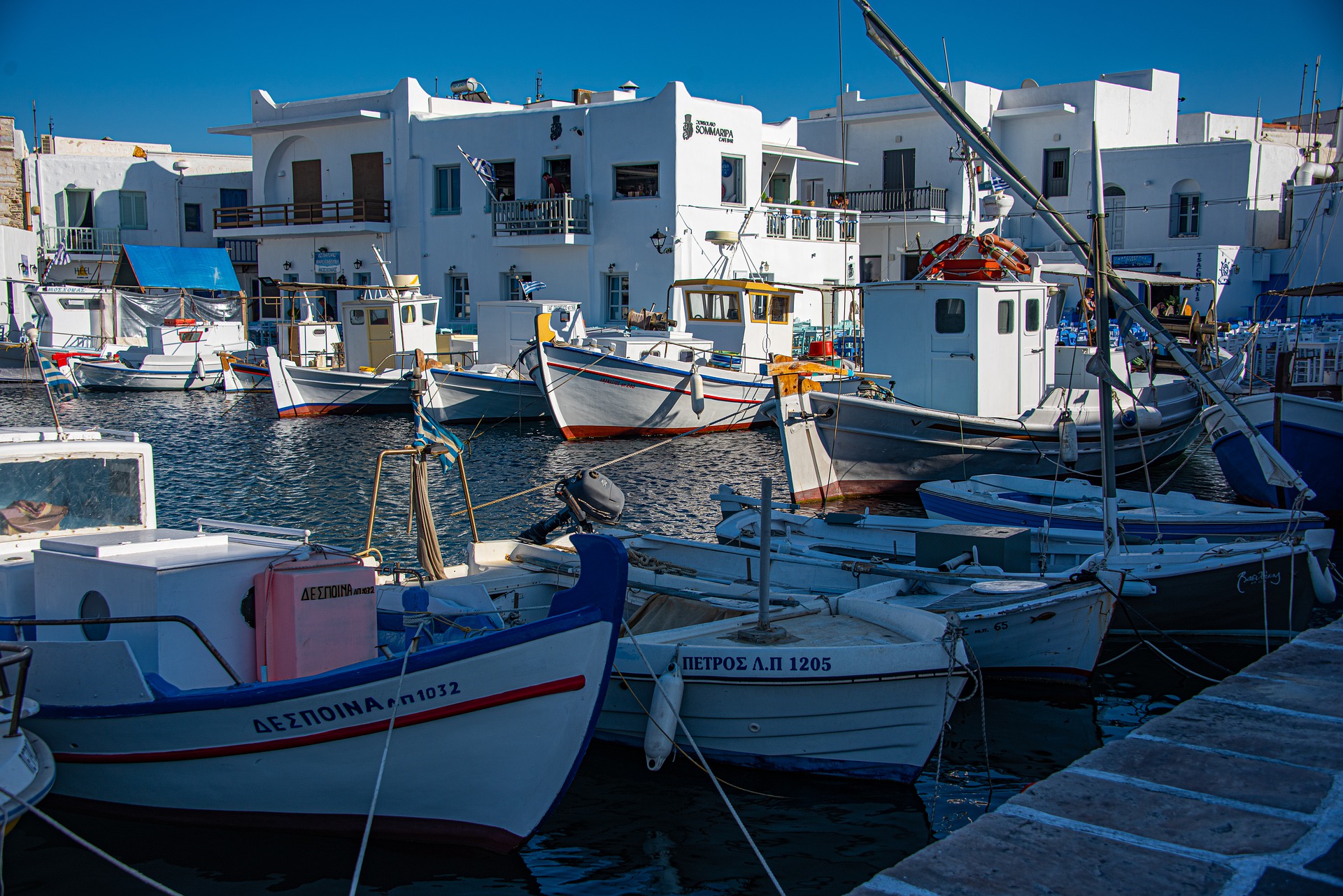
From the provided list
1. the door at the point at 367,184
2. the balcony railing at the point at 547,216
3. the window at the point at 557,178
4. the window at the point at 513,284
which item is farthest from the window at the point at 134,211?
the window at the point at 557,178

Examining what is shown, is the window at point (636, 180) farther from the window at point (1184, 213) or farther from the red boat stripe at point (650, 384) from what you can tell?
the window at point (1184, 213)

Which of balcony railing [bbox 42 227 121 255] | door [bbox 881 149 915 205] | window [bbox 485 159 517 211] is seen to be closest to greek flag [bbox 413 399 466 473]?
window [bbox 485 159 517 211]

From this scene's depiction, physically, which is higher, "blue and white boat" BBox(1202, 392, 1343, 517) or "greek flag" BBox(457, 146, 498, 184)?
"greek flag" BBox(457, 146, 498, 184)

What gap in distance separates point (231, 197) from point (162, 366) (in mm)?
14393

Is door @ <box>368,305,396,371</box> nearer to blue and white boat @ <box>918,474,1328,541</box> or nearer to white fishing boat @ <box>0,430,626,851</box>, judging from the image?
blue and white boat @ <box>918,474,1328,541</box>

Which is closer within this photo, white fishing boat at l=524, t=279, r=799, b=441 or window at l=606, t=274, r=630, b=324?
white fishing boat at l=524, t=279, r=799, b=441

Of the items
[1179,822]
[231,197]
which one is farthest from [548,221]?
[1179,822]

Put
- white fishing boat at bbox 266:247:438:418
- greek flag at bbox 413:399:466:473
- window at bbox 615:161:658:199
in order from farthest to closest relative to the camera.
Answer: window at bbox 615:161:658:199, white fishing boat at bbox 266:247:438:418, greek flag at bbox 413:399:466:473

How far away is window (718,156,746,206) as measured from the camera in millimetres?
32969

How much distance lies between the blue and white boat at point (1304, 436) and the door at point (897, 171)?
25.6 metres

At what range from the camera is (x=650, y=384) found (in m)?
24.1

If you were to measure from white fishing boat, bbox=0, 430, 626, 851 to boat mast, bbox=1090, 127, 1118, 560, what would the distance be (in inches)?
193

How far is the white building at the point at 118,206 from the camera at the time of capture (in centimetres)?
4397

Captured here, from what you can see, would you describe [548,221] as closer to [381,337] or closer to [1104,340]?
[381,337]
